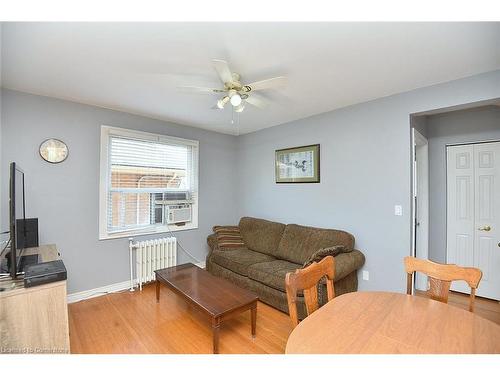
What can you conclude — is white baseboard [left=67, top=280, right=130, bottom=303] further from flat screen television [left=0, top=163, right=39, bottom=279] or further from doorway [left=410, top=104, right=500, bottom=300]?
A: doorway [left=410, top=104, right=500, bottom=300]

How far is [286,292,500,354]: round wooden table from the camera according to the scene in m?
0.90

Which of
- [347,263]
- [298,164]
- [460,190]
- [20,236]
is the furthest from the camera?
[298,164]

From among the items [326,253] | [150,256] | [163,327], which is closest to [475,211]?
[326,253]

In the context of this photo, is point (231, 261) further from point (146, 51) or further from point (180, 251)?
point (146, 51)

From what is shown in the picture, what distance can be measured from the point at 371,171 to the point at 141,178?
2.99 metres

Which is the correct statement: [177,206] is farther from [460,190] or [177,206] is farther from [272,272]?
[460,190]

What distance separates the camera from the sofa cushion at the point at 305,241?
8.96ft

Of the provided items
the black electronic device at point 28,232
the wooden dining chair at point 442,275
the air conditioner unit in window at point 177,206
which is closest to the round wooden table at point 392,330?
the wooden dining chair at point 442,275

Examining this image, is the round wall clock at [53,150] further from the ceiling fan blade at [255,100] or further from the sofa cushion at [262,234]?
the sofa cushion at [262,234]

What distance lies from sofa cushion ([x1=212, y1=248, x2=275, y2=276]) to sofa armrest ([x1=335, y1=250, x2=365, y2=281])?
97 cm

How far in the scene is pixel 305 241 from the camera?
295 cm

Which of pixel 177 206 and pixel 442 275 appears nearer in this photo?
pixel 442 275
